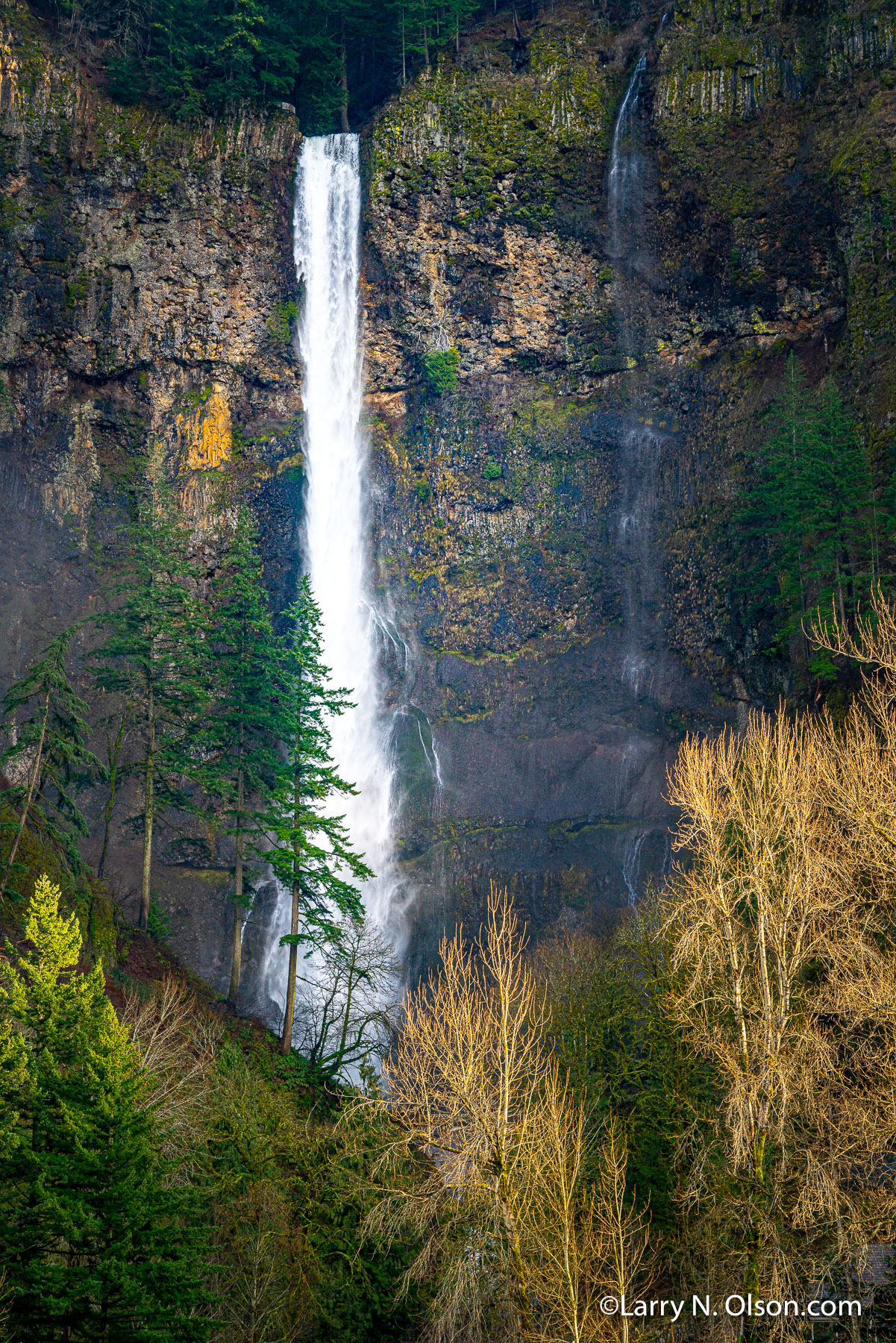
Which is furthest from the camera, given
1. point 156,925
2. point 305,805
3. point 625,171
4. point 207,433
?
point 207,433

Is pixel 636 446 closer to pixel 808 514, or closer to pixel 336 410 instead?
pixel 808 514

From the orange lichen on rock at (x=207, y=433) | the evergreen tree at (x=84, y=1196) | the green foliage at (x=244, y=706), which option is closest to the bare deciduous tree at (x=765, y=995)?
the evergreen tree at (x=84, y=1196)

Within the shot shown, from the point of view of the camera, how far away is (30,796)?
2530 centimetres

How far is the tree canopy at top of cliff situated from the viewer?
152ft

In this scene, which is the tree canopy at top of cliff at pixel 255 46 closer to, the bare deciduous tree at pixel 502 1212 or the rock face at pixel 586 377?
the rock face at pixel 586 377

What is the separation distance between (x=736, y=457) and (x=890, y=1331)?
30.5m

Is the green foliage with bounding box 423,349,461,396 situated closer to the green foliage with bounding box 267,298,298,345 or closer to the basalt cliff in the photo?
the basalt cliff

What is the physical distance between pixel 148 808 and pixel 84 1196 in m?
18.2

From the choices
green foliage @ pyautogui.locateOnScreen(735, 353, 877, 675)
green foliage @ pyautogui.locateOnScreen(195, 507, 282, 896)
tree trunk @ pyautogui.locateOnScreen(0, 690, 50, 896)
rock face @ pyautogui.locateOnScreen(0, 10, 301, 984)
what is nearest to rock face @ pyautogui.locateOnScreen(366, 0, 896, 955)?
green foliage @ pyautogui.locateOnScreen(735, 353, 877, 675)

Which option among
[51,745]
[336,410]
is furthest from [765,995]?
[336,410]

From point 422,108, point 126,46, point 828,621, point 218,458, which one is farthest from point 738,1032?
point 126,46

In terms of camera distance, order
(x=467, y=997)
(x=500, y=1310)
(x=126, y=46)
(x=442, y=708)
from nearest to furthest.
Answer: (x=500, y=1310) → (x=467, y=997) → (x=442, y=708) → (x=126, y=46)

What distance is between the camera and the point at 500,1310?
1511cm

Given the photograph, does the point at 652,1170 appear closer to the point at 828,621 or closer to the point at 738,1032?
the point at 738,1032
